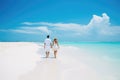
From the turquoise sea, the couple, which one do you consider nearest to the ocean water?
the turquoise sea

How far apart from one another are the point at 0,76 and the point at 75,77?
88.9 inches

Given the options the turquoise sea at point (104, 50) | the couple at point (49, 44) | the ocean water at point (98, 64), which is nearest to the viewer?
the ocean water at point (98, 64)

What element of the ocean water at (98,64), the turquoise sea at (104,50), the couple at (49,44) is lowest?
the ocean water at (98,64)

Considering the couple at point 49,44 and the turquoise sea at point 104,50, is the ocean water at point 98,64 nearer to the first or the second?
the turquoise sea at point 104,50

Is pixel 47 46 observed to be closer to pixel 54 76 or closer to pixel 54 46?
pixel 54 46

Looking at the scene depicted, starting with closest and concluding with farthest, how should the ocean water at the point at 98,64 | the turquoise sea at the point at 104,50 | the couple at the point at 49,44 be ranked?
the ocean water at the point at 98,64
the couple at the point at 49,44
the turquoise sea at the point at 104,50

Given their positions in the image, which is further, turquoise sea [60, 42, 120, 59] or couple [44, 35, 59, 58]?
turquoise sea [60, 42, 120, 59]

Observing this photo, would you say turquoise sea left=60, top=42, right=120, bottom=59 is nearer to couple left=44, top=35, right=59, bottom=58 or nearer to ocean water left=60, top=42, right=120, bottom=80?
ocean water left=60, top=42, right=120, bottom=80

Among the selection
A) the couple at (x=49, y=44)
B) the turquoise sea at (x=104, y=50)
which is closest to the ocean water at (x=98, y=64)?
the turquoise sea at (x=104, y=50)

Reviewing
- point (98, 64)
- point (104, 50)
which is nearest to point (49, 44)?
point (98, 64)

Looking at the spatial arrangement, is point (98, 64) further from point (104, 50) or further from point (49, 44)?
point (104, 50)

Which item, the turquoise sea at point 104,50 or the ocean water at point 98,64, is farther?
the turquoise sea at point 104,50

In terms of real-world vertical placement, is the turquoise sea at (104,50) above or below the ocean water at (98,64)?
above

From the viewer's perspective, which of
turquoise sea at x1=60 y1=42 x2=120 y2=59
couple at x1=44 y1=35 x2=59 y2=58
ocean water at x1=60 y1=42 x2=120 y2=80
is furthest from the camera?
turquoise sea at x1=60 y1=42 x2=120 y2=59
